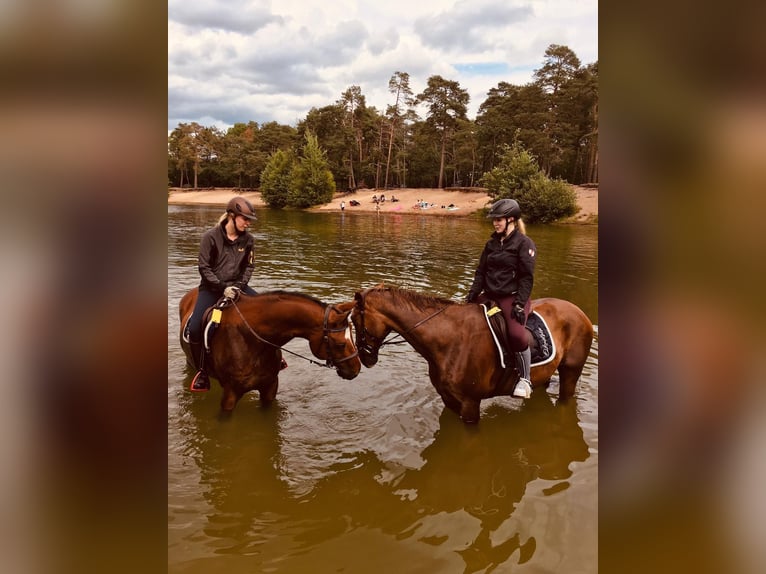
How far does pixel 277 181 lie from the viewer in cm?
7231

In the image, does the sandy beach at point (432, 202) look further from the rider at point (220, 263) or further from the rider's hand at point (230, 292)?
the rider's hand at point (230, 292)

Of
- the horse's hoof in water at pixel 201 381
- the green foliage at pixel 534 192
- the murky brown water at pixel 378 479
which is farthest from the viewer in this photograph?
the green foliage at pixel 534 192

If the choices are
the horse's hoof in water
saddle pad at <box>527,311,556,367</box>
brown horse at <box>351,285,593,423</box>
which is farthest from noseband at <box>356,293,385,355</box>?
the horse's hoof in water

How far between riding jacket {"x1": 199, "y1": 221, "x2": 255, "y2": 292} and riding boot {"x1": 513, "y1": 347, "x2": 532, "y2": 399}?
4139 millimetres

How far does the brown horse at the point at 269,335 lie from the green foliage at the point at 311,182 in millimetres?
64160

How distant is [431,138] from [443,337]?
231 feet

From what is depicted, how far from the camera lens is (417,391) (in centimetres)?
817

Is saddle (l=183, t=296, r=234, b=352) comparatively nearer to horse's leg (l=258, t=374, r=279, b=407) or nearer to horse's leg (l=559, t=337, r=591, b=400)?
horse's leg (l=258, t=374, r=279, b=407)

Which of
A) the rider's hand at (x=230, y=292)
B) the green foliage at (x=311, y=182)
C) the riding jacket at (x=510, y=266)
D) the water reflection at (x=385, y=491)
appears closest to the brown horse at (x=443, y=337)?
the riding jacket at (x=510, y=266)

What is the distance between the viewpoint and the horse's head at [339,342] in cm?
605

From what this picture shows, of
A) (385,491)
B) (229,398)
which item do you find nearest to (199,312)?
(229,398)
